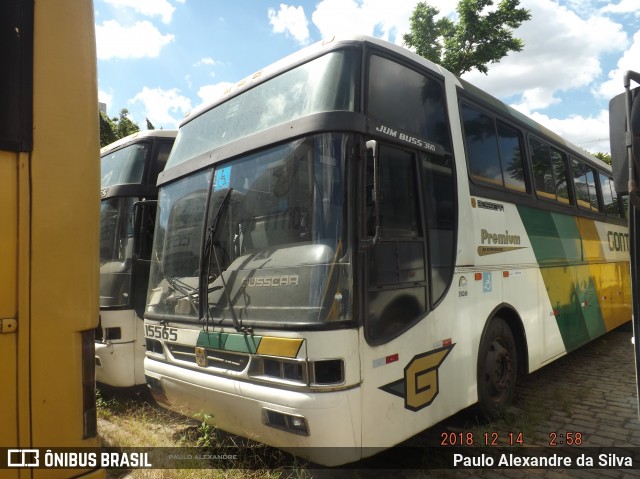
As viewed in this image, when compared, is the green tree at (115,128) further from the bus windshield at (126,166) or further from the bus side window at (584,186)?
the bus side window at (584,186)

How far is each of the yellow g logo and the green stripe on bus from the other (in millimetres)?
2398

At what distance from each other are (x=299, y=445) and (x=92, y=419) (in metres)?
1.34

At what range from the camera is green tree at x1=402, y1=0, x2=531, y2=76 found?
14.2 metres

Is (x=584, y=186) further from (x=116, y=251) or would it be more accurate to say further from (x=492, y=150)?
(x=116, y=251)

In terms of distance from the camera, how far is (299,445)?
2.95 m

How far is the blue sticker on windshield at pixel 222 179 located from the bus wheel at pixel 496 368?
9.02 feet

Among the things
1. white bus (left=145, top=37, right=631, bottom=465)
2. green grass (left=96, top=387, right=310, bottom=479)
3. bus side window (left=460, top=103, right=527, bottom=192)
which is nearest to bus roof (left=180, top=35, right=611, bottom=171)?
white bus (left=145, top=37, right=631, bottom=465)

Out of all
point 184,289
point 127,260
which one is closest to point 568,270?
point 184,289

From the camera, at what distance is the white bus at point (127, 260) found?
5422 mm

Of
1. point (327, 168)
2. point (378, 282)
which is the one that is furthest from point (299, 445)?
point (327, 168)

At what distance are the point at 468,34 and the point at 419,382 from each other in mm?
14045

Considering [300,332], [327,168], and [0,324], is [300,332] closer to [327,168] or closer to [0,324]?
[327,168]

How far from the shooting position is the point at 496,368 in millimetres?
4531

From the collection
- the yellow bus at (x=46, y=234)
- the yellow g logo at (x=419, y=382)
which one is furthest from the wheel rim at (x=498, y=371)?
the yellow bus at (x=46, y=234)
